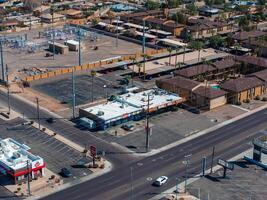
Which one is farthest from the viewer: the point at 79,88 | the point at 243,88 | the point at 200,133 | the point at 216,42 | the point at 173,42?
the point at 173,42

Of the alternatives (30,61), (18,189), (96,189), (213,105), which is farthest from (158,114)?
(30,61)

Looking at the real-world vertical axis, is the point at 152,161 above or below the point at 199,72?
below

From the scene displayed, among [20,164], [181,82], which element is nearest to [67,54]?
[181,82]

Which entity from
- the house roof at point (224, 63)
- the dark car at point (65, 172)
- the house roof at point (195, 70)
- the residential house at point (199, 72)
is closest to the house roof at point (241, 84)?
the residential house at point (199, 72)

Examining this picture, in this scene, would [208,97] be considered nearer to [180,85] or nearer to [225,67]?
[180,85]

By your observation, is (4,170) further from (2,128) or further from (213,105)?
(213,105)

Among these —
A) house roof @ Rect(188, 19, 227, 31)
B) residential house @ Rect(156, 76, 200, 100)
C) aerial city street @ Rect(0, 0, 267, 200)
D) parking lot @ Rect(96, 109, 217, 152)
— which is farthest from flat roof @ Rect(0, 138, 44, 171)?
house roof @ Rect(188, 19, 227, 31)

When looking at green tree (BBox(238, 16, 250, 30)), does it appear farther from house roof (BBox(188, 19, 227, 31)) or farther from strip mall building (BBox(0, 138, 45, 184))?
strip mall building (BBox(0, 138, 45, 184))
